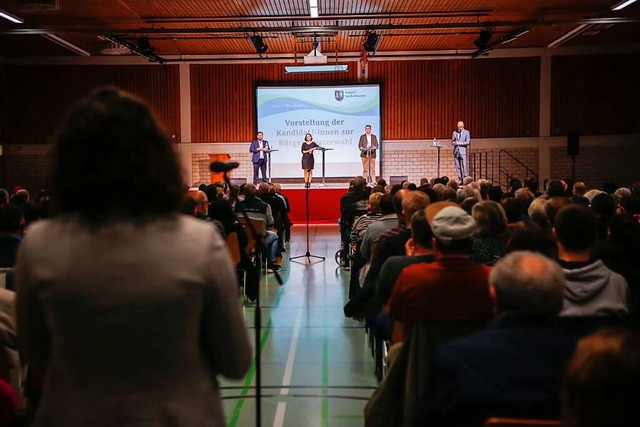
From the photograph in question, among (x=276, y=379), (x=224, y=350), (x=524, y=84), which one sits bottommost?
(x=276, y=379)

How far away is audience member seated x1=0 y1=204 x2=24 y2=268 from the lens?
402 centimetres

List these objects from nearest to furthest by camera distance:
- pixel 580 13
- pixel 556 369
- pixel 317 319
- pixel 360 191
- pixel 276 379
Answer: pixel 556 369 → pixel 276 379 → pixel 317 319 → pixel 360 191 → pixel 580 13

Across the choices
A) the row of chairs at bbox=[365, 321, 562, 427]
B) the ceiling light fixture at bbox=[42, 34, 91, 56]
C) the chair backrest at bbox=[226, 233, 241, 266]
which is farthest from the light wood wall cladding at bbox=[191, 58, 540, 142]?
the row of chairs at bbox=[365, 321, 562, 427]

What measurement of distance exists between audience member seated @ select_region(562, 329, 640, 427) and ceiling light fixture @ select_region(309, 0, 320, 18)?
1296 cm

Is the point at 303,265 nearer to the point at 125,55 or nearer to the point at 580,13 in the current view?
the point at 580,13

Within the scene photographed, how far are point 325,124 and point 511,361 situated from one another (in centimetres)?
1716

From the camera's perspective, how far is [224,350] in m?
1.49

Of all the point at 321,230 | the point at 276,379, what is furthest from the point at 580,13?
the point at 276,379


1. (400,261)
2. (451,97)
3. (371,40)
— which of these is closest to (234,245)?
(400,261)

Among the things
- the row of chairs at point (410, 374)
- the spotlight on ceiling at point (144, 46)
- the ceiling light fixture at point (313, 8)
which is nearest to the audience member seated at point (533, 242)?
the row of chairs at point (410, 374)

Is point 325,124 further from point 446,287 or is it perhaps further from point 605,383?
point 605,383

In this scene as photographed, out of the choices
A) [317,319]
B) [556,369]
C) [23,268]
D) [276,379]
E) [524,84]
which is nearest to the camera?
[23,268]

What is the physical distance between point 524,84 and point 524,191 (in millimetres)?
13245

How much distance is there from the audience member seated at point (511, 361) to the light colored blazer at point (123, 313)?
2.93 ft
